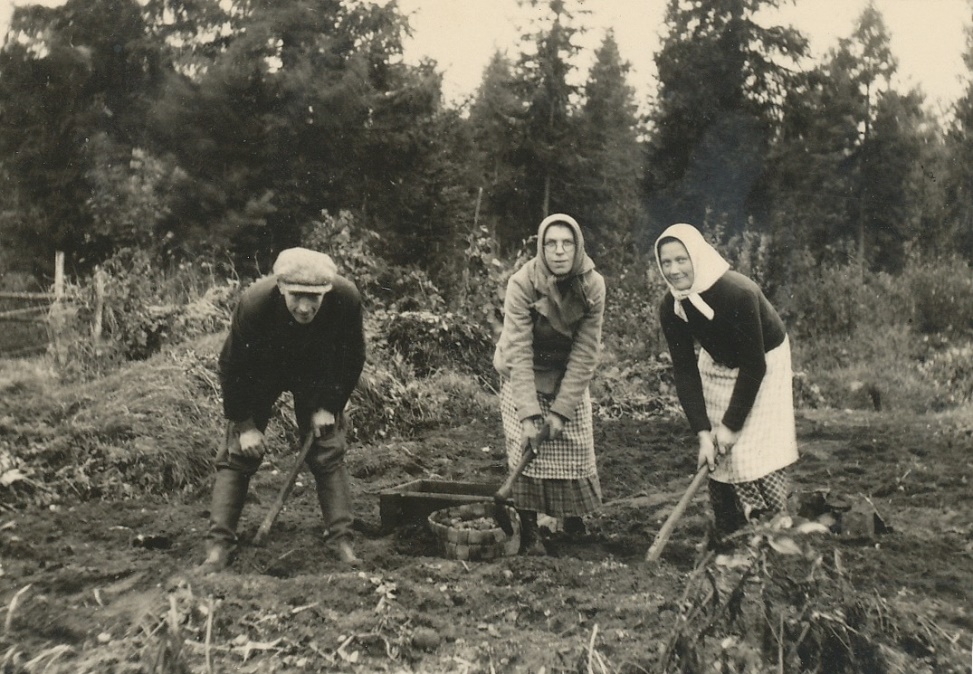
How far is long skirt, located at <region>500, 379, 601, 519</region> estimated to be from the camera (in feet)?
12.9

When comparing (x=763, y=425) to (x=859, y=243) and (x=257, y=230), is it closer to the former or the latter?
(x=257, y=230)

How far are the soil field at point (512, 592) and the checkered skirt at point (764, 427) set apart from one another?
334mm

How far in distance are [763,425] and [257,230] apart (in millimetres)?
8818

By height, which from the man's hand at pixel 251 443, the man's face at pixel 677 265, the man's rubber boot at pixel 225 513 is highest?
the man's face at pixel 677 265

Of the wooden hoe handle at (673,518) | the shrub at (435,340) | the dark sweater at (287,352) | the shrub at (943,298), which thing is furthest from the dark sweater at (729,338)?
the shrub at (943,298)

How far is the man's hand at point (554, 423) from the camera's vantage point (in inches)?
150

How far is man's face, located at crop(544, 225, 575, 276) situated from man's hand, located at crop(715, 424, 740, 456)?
0.94 m

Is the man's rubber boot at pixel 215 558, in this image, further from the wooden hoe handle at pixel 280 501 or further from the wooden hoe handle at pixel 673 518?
the wooden hoe handle at pixel 673 518

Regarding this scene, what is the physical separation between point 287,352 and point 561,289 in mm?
1219

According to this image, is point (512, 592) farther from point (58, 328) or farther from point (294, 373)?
point (58, 328)

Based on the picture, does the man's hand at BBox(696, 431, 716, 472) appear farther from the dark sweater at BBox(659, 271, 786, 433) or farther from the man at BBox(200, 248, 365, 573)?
the man at BBox(200, 248, 365, 573)

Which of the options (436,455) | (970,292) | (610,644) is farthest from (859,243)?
(610,644)

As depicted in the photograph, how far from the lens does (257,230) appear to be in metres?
11.1

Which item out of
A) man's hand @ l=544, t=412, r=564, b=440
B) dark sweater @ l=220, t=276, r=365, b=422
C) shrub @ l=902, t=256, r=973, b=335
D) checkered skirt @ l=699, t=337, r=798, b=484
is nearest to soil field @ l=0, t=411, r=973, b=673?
checkered skirt @ l=699, t=337, r=798, b=484
